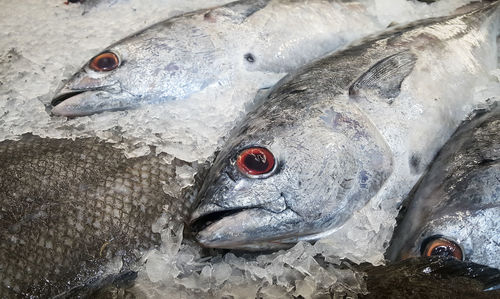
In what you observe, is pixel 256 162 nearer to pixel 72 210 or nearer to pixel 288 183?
pixel 288 183

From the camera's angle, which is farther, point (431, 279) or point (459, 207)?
point (459, 207)

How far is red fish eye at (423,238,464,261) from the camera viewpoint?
1716 mm

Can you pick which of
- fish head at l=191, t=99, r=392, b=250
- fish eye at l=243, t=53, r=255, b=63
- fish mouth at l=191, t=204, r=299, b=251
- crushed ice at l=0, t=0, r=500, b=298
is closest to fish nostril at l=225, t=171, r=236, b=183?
fish head at l=191, t=99, r=392, b=250

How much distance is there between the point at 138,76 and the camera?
2.40m

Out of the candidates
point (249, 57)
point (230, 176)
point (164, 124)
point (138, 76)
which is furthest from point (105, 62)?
point (230, 176)

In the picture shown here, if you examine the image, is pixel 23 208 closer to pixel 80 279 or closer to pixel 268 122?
pixel 80 279

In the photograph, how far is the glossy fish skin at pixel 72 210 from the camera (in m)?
1.72

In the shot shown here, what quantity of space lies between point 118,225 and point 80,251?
165mm

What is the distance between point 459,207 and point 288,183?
66 centimetres

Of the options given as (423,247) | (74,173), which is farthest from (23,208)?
(423,247)

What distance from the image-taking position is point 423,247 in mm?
1778

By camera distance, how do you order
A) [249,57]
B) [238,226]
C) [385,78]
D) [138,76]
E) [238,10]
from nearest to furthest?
[238,226] < [385,78] < [138,76] < [249,57] < [238,10]

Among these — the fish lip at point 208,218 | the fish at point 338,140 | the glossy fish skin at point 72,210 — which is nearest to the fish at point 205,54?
the fish at point 338,140

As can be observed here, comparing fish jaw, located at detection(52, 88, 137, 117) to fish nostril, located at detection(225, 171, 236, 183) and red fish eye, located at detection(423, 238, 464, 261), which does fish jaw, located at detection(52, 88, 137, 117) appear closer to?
fish nostril, located at detection(225, 171, 236, 183)
